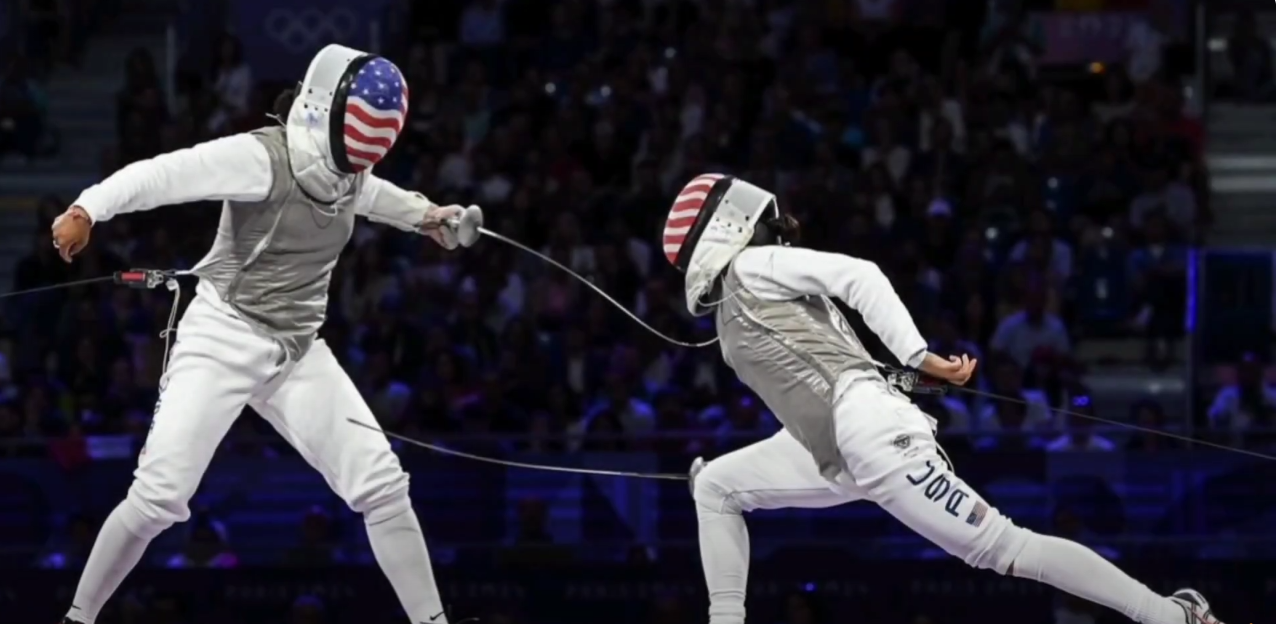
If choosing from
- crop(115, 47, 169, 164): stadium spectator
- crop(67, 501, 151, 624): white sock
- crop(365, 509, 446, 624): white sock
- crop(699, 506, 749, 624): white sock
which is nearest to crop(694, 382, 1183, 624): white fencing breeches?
crop(699, 506, 749, 624): white sock

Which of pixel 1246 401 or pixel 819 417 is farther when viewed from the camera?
pixel 1246 401

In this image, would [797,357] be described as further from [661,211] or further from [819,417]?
[661,211]

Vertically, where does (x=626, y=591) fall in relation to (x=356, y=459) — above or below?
below

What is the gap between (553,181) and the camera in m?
9.65

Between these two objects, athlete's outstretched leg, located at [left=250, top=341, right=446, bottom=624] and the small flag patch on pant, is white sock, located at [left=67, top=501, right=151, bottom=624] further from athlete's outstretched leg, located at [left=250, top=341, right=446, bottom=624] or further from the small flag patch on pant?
the small flag patch on pant

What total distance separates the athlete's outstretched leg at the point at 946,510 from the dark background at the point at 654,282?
6.52 feet

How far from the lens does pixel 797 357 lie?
530cm

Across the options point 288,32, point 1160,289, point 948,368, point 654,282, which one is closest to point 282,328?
point 948,368

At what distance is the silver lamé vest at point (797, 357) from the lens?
17.3 feet

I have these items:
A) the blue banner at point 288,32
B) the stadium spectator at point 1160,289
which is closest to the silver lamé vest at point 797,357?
the stadium spectator at point 1160,289

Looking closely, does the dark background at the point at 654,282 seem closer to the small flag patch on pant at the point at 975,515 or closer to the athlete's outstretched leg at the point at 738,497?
the athlete's outstretched leg at the point at 738,497

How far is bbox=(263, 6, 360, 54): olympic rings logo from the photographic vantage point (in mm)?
10594

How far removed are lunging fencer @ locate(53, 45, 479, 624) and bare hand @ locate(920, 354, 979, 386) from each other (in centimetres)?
126

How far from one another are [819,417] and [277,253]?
50.2 inches
